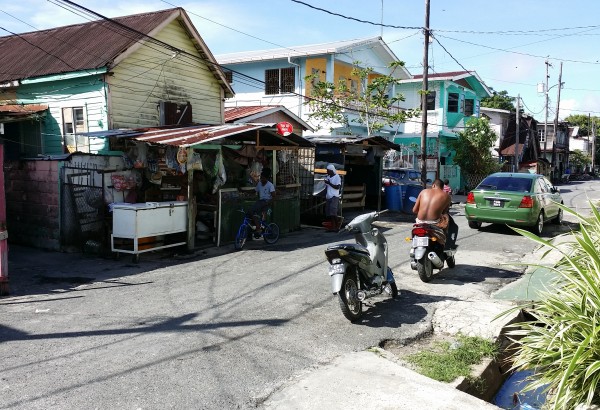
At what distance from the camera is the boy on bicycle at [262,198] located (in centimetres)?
1211

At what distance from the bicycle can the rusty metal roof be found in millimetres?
5179

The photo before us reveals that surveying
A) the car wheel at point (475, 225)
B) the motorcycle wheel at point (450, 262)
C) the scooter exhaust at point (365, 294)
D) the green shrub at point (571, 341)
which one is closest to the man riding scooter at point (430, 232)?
the motorcycle wheel at point (450, 262)

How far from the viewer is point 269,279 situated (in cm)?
855

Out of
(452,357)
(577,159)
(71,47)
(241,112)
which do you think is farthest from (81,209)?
(577,159)

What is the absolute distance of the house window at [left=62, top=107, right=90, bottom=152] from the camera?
1332 centimetres

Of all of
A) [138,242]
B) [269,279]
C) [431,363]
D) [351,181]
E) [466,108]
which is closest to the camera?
[431,363]

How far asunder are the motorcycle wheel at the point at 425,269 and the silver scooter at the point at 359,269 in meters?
1.00

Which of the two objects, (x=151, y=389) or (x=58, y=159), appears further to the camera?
(x=58, y=159)

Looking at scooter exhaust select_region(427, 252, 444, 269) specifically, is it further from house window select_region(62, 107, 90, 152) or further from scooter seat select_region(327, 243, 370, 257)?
house window select_region(62, 107, 90, 152)

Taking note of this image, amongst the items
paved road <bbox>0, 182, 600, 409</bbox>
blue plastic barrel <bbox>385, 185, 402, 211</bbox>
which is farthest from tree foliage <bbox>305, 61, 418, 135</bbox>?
paved road <bbox>0, 182, 600, 409</bbox>

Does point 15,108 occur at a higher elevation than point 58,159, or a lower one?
higher

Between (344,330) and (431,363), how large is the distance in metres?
1.24

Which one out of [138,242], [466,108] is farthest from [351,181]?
[466,108]

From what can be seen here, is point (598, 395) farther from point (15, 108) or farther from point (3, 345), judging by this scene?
point (15, 108)
